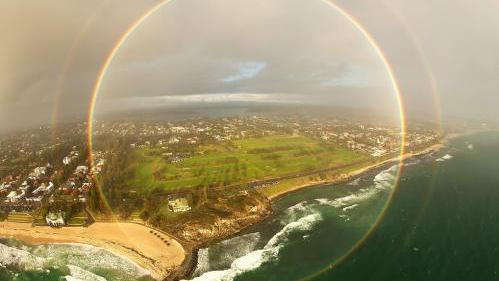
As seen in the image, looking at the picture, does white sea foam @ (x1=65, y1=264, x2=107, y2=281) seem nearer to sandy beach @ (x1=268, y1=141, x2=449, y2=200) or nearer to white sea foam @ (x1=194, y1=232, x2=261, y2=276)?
white sea foam @ (x1=194, y1=232, x2=261, y2=276)

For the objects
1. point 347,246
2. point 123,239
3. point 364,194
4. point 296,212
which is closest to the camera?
point 347,246

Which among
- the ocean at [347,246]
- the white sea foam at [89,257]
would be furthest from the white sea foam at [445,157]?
the white sea foam at [89,257]

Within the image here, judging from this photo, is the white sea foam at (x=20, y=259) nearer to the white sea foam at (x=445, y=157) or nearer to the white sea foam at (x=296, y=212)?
the white sea foam at (x=296, y=212)

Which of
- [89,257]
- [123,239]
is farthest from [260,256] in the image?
[89,257]

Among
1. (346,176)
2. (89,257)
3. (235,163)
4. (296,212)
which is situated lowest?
(89,257)

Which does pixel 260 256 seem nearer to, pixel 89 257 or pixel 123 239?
pixel 123 239

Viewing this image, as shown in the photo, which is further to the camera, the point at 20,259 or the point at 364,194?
the point at 364,194

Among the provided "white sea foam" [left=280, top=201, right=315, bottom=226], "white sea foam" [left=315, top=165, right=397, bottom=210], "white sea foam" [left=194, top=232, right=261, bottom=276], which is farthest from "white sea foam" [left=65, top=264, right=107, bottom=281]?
"white sea foam" [left=315, top=165, right=397, bottom=210]
